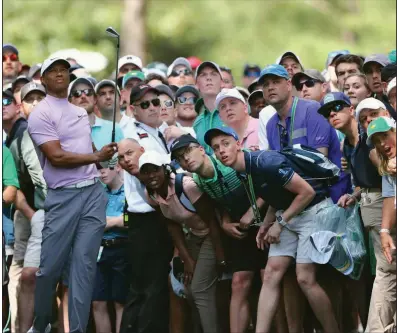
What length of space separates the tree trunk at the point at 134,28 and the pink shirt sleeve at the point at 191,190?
46.2ft

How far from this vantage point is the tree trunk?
2525cm

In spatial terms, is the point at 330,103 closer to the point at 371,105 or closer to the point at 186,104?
the point at 371,105

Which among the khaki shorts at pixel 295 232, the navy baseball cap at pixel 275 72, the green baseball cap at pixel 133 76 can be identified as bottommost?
the khaki shorts at pixel 295 232

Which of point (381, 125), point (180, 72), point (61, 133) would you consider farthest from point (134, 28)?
point (381, 125)

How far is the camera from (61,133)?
1109 centimetres

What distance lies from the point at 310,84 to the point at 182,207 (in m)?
2.13

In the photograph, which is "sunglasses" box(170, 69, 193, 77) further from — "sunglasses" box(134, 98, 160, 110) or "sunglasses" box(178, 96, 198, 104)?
"sunglasses" box(134, 98, 160, 110)

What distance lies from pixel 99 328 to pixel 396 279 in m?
3.08

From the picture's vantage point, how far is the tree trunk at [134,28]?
25250mm

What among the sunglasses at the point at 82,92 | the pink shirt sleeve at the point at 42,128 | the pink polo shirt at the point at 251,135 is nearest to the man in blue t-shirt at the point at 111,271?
the sunglasses at the point at 82,92

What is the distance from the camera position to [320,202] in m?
10.7

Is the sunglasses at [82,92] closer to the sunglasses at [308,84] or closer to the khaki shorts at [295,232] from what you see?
the sunglasses at [308,84]

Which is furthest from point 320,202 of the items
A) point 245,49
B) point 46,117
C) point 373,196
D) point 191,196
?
point 245,49

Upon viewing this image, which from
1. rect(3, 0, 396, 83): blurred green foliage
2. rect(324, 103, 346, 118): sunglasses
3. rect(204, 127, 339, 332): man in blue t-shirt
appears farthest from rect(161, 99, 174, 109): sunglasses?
rect(3, 0, 396, 83): blurred green foliage
